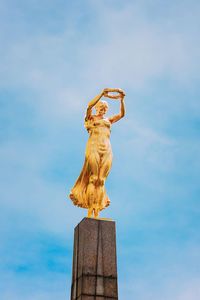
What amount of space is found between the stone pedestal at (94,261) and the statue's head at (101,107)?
12.3 feet

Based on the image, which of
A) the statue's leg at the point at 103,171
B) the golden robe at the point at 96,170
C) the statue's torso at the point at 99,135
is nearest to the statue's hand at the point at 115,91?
the statue's torso at the point at 99,135

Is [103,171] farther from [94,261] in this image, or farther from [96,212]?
[94,261]

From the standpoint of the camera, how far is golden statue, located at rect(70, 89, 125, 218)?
12.7 m

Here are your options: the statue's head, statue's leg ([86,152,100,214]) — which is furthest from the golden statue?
the statue's head

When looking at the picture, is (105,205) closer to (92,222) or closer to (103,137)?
(92,222)

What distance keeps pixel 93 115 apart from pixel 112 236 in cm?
419

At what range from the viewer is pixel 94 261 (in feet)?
37.8

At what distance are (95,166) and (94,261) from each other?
2979 mm

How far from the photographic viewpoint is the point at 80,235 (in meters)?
12.1

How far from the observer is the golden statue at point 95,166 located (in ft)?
41.7

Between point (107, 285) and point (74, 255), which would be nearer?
point (107, 285)

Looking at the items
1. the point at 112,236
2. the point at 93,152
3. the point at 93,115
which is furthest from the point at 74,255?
the point at 93,115

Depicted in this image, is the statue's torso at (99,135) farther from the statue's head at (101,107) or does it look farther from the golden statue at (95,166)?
the statue's head at (101,107)

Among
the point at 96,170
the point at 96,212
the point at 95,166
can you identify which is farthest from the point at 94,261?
the point at 95,166
